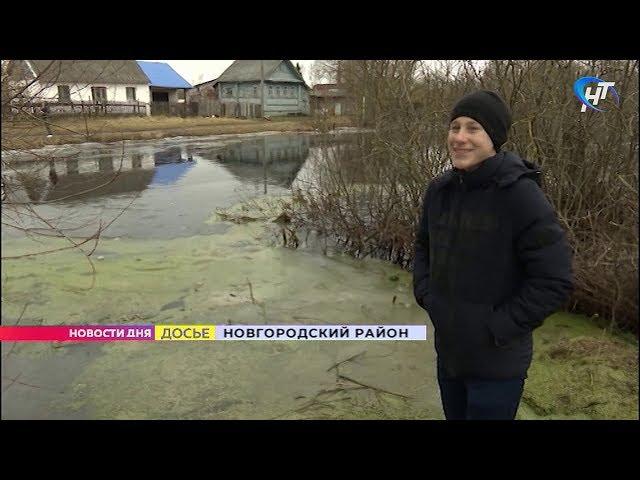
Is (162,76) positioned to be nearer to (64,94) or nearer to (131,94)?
(131,94)

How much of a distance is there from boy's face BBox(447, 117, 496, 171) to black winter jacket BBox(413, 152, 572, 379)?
43mm

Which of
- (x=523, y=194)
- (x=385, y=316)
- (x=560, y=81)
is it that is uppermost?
(x=560, y=81)

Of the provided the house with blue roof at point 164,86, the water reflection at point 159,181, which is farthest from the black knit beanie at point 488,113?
the house with blue roof at point 164,86

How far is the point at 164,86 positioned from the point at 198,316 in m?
35.6

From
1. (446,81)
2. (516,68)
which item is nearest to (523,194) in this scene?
(516,68)

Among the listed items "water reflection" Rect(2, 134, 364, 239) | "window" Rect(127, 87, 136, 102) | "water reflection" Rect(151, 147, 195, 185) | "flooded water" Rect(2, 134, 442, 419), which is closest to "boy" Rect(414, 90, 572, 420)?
"flooded water" Rect(2, 134, 442, 419)

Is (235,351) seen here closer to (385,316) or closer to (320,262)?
(385,316)

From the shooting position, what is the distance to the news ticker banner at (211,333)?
4730 millimetres

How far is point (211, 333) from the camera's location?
5004mm

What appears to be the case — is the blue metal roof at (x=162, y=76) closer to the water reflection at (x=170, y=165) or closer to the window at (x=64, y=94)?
the water reflection at (x=170, y=165)

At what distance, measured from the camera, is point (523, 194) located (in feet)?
5.86

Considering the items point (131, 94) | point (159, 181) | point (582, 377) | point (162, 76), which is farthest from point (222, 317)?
point (162, 76)

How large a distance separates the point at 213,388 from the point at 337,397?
100 centimetres

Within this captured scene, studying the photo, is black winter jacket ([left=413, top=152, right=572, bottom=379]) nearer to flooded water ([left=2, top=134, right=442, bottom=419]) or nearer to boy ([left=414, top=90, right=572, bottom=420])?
boy ([left=414, top=90, right=572, bottom=420])
